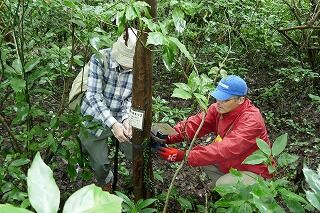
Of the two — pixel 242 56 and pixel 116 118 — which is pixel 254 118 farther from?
pixel 242 56

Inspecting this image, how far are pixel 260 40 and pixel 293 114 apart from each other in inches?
43.6

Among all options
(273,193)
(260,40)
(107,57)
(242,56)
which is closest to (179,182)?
(107,57)

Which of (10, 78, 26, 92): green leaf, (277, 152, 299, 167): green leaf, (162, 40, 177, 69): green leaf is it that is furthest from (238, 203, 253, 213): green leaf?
(10, 78, 26, 92): green leaf

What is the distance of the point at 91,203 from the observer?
0.55 m

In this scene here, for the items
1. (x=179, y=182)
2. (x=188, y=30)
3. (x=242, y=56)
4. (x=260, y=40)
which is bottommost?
(x=179, y=182)

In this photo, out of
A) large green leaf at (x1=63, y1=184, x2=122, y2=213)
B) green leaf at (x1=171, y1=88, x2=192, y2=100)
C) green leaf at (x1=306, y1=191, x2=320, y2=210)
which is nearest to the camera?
large green leaf at (x1=63, y1=184, x2=122, y2=213)

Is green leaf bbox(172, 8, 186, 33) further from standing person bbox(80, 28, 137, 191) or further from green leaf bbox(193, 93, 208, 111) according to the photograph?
standing person bbox(80, 28, 137, 191)

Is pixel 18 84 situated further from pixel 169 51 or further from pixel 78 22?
pixel 169 51

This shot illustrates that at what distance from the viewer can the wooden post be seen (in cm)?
187

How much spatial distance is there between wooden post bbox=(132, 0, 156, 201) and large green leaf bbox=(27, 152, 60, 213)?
1201 mm

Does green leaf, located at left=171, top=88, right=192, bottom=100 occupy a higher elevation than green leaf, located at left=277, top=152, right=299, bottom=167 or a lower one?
higher

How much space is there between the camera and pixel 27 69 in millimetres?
2213

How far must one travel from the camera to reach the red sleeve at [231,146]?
269 cm

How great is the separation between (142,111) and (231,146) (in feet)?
2.99
